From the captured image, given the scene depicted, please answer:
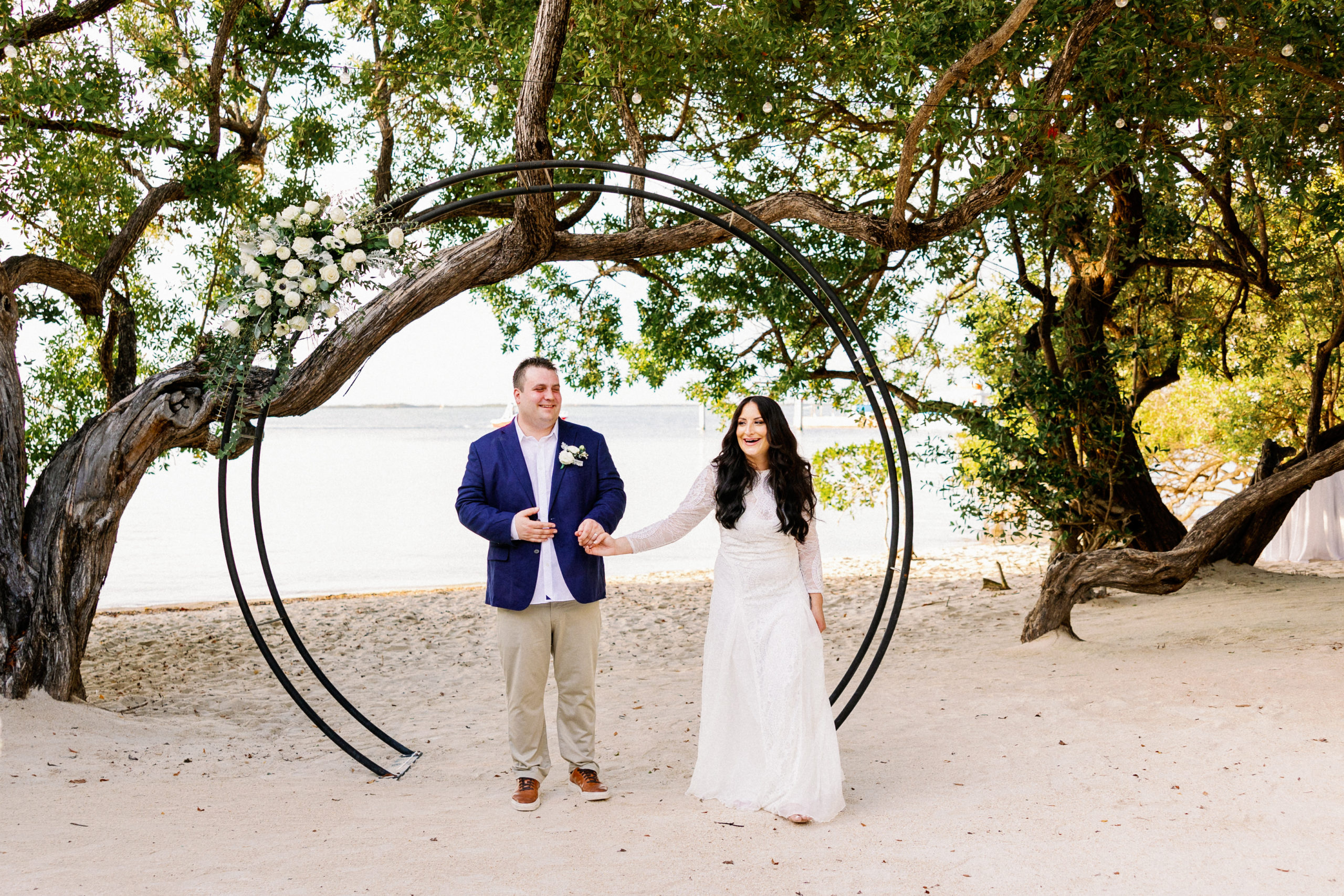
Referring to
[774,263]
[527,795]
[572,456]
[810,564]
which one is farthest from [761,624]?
[774,263]

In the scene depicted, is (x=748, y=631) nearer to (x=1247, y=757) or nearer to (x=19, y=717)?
(x=1247, y=757)

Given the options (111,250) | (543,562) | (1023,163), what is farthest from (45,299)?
(1023,163)

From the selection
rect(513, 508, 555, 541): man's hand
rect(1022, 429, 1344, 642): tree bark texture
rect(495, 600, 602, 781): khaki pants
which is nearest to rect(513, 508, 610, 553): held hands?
rect(513, 508, 555, 541): man's hand

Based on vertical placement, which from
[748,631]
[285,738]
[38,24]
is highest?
[38,24]

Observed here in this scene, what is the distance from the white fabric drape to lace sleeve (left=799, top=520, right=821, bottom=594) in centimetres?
971

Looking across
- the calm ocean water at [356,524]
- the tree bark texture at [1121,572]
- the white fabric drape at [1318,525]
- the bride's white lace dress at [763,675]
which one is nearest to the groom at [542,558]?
the bride's white lace dress at [763,675]

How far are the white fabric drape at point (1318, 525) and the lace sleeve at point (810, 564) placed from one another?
9.71 metres

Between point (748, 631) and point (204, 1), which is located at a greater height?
point (204, 1)

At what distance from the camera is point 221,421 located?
5.83 meters

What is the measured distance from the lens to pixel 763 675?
3893 millimetres

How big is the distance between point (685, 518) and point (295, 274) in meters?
1.91

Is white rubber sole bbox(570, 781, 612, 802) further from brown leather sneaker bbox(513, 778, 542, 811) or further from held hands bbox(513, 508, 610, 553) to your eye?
held hands bbox(513, 508, 610, 553)

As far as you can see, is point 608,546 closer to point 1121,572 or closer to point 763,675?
point 763,675

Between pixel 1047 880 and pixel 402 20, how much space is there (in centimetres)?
675
